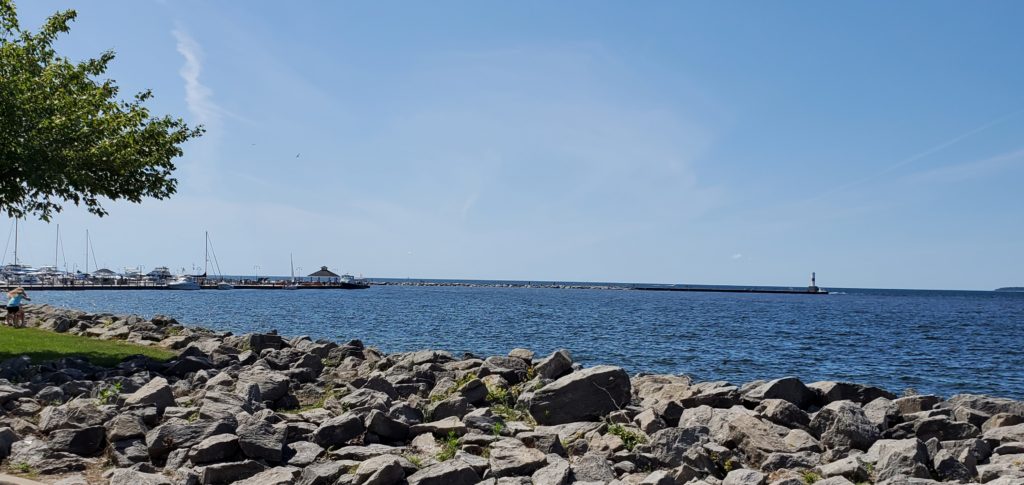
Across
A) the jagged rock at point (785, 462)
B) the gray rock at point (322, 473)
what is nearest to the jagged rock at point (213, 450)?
the gray rock at point (322, 473)

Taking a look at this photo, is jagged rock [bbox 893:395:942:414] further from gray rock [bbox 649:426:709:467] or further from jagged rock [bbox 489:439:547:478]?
jagged rock [bbox 489:439:547:478]

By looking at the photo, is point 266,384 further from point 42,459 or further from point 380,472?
point 380,472

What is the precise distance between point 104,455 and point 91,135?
12380 millimetres

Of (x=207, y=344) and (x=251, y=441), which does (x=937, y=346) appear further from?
(x=251, y=441)

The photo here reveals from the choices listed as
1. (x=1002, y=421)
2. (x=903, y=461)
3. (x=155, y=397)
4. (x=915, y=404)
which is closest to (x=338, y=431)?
(x=155, y=397)

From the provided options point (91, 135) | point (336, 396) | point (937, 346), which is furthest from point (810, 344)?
point (91, 135)

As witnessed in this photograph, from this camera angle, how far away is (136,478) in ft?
32.8

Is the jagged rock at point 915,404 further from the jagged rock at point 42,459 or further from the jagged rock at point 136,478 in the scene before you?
the jagged rock at point 42,459

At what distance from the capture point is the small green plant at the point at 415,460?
10883 mm

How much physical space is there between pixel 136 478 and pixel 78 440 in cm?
247

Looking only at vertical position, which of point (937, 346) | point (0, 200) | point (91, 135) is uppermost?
point (91, 135)

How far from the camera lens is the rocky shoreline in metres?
10.5

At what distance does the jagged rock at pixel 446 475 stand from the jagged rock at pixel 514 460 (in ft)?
1.38

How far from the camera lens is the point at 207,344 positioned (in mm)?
23766
